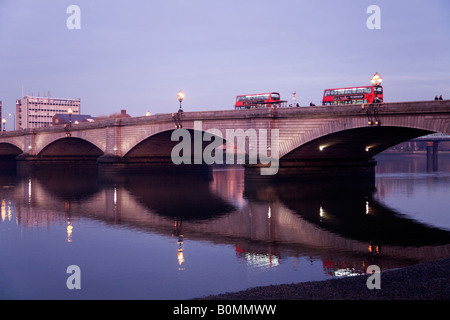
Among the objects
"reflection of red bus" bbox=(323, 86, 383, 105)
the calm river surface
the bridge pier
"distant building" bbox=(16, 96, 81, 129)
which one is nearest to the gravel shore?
the calm river surface

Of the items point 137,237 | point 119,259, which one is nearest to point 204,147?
point 137,237

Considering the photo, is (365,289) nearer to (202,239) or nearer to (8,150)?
(202,239)

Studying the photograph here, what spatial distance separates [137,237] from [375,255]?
908 centimetres

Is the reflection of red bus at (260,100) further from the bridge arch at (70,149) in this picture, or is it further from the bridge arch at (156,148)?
the bridge arch at (70,149)

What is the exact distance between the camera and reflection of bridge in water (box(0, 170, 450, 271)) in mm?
16094

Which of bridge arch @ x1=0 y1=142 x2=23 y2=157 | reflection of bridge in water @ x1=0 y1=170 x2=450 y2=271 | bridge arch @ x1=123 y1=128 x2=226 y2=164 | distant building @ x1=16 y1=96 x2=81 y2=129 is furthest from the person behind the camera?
distant building @ x1=16 y1=96 x2=81 y2=129

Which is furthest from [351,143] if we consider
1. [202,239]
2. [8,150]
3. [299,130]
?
[8,150]

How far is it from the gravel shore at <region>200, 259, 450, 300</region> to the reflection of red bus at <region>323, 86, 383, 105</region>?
99.2ft

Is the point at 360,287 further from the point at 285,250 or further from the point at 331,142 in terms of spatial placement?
the point at 331,142

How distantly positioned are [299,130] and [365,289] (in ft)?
90.4

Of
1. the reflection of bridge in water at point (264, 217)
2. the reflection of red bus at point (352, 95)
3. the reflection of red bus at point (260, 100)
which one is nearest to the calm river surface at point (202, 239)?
the reflection of bridge in water at point (264, 217)

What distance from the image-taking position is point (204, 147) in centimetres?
6078

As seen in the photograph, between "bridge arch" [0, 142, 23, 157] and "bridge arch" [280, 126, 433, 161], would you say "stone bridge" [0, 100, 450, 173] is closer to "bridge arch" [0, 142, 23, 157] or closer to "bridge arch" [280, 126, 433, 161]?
"bridge arch" [280, 126, 433, 161]

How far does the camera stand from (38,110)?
182000mm
